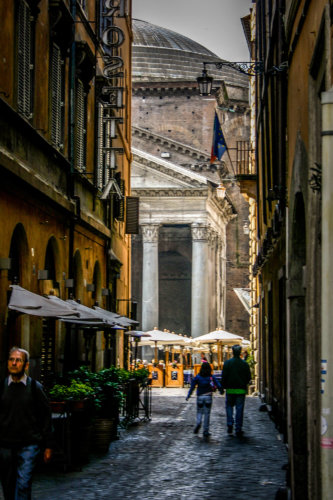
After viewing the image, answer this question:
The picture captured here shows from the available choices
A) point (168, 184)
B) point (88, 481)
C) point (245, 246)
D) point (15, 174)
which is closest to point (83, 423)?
point (88, 481)

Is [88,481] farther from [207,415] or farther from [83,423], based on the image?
→ [207,415]

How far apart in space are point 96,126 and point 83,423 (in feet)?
30.2

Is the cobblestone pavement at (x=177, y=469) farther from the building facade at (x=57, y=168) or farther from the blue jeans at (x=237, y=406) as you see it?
the building facade at (x=57, y=168)

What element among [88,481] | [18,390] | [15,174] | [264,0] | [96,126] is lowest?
[88,481]

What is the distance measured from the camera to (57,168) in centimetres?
1477

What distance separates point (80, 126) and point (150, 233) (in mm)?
33581

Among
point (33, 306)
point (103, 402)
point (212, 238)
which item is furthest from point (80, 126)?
point (212, 238)

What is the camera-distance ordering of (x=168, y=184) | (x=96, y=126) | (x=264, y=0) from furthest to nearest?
(x=168, y=184) → (x=264, y=0) → (x=96, y=126)

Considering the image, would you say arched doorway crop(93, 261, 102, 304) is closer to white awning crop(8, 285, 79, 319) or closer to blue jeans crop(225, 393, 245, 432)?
blue jeans crop(225, 393, 245, 432)

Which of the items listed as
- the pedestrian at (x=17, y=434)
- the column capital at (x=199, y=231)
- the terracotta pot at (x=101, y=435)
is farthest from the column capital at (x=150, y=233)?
the pedestrian at (x=17, y=434)

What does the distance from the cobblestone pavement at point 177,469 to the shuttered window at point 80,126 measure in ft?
15.9

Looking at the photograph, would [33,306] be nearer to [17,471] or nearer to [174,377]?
[17,471]

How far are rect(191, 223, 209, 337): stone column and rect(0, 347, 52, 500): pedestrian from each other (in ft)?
138

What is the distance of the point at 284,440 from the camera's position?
14086 millimetres
